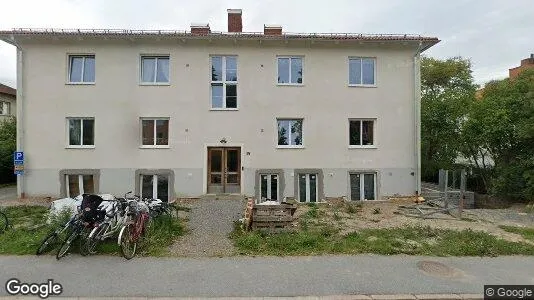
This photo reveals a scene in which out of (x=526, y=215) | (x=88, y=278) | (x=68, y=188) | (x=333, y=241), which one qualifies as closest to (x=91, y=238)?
(x=88, y=278)

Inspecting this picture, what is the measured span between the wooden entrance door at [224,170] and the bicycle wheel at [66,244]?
8246mm

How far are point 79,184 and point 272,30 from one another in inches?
459

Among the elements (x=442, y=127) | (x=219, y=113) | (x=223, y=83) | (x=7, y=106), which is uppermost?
(x=7, y=106)

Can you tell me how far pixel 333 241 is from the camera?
772cm

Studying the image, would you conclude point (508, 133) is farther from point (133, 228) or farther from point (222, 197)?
point (133, 228)

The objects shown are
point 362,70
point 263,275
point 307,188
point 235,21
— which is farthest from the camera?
point 235,21

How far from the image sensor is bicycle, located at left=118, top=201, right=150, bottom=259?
643 cm

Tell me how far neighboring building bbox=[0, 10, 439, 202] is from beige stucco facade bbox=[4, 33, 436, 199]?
5 cm

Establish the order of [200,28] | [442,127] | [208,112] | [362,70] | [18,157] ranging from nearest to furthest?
1. [18,157]
2. [208,112]
3. [200,28]
4. [362,70]
5. [442,127]

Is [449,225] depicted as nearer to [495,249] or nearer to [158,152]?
[495,249]

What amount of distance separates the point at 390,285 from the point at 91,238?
5887 mm

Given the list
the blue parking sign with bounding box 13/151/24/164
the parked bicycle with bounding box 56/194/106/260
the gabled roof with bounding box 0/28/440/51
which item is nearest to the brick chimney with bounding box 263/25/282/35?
the gabled roof with bounding box 0/28/440/51

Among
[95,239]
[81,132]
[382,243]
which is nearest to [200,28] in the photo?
[81,132]

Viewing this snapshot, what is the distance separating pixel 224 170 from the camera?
14.8 meters
